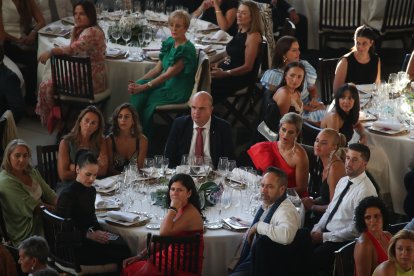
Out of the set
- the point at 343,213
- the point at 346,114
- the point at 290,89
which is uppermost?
the point at 290,89

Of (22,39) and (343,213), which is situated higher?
(22,39)

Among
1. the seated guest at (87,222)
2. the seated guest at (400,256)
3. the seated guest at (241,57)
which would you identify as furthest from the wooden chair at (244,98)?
the seated guest at (400,256)

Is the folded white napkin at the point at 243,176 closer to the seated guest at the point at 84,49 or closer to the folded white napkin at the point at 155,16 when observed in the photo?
the seated guest at the point at 84,49

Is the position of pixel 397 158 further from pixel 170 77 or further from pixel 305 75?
pixel 170 77

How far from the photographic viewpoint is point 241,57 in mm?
9383

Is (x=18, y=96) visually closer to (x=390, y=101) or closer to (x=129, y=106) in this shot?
(x=129, y=106)

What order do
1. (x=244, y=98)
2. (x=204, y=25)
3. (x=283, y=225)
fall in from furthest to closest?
(x=204, y=25)
(x=244, y=98)
(x=283, y=225)

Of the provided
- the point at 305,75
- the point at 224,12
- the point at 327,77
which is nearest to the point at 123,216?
the point at 305,75

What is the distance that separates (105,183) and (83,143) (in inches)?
20.5

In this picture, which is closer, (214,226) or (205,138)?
(214,226)

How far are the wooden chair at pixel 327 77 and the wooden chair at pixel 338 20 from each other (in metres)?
2.36

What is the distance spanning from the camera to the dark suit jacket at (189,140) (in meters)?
7.46

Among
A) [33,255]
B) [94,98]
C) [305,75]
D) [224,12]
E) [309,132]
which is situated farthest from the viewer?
[224,12]

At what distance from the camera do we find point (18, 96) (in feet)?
28.7
